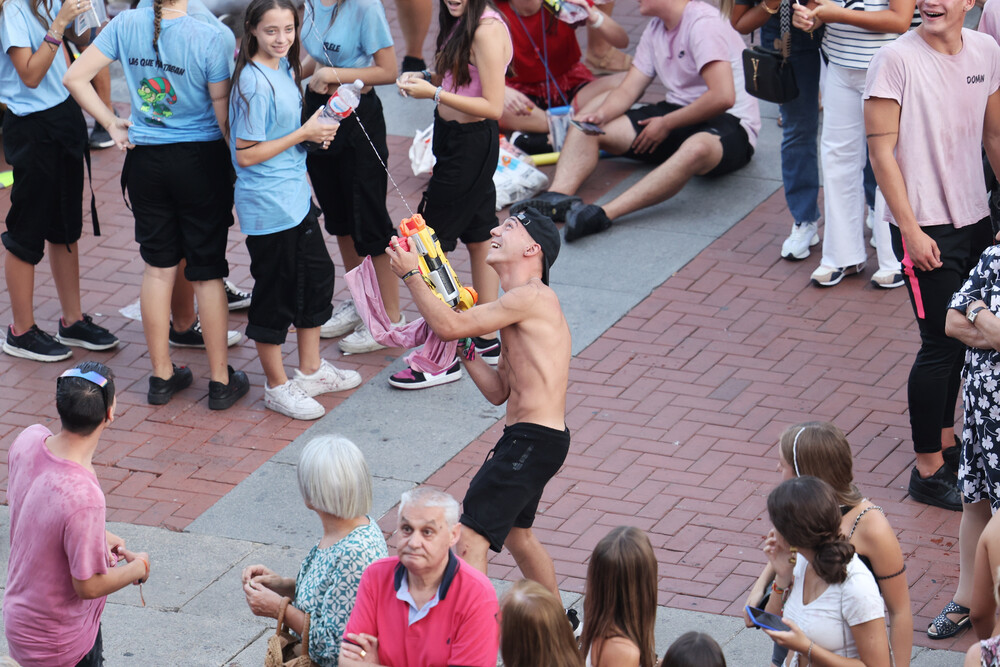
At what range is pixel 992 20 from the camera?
20.7 feet

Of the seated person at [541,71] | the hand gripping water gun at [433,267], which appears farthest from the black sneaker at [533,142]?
the hand gripping water gun at [433,267]

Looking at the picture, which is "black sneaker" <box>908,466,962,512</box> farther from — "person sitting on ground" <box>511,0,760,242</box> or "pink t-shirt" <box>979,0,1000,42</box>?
"person sitting on ground" <box>511,0,760,242</box>

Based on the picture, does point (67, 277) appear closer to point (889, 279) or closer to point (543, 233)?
point (543, 233)

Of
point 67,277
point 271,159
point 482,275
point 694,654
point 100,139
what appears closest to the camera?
point 694,654

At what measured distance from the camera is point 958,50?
589 cm

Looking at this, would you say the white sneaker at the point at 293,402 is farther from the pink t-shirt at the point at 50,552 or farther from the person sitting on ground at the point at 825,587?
the person sitting on ground at the point at 825,587

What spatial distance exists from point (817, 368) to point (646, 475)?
4.42ft

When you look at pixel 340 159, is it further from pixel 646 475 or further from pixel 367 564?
pixel 367 564

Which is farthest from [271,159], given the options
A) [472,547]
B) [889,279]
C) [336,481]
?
[889,279]

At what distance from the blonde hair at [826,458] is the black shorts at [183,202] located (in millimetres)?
3680

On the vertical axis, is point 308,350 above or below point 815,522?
below

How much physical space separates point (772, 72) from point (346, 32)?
8.01 feet

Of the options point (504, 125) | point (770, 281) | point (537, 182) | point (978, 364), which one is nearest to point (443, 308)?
point (978, 364)

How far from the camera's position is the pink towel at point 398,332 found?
5.40 metres
